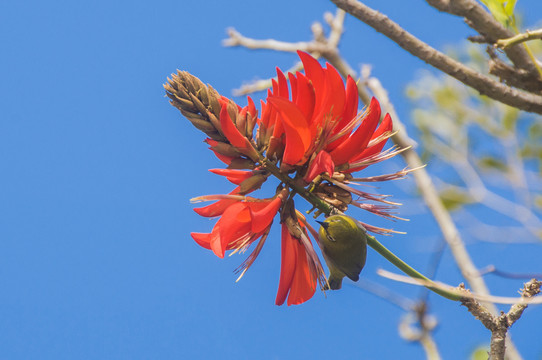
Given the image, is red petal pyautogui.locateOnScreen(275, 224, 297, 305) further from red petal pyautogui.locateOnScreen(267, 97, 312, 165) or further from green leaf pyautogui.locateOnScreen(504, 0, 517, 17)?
green leaf pyautogui.locateOnScreen(504, 0, 517, 17)

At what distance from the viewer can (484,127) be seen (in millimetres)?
5297

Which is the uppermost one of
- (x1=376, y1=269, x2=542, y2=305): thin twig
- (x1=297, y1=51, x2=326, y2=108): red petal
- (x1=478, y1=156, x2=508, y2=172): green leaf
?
(x1=478, y1=156, x2=508, y2=172): green leaf

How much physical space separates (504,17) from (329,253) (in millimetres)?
756

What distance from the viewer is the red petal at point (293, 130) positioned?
3.16 ft

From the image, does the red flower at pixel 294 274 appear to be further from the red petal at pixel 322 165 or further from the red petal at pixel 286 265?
the red petal at pixel 322 165

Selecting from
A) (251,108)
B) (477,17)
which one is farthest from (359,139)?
(477,17)

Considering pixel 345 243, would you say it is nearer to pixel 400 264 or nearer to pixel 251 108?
pixel 400 264

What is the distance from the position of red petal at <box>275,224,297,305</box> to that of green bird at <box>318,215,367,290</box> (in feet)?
0.35

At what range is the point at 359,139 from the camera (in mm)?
1042

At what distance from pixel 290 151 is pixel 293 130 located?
4 centimetres

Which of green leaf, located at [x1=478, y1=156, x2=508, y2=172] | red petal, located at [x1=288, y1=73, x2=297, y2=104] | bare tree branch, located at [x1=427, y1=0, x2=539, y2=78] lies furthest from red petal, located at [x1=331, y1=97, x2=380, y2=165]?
green leaf, located at [x1=478, y1=156, x2=508, y2=172]

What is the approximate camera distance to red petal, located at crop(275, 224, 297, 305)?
40.0 inches

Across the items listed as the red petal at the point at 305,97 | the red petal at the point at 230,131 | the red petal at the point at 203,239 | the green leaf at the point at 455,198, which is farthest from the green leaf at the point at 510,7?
the green leaf at the point at 455,198

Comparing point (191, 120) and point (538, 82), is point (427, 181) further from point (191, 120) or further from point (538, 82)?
point (191, 120)
